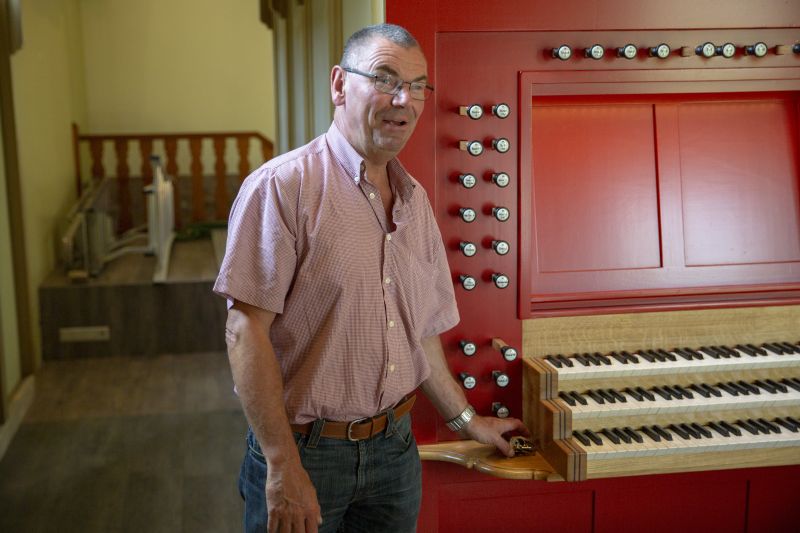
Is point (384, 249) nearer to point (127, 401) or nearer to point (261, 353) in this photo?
point (261, 353)

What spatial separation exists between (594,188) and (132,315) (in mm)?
4285

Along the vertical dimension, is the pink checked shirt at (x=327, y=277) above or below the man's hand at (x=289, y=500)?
above

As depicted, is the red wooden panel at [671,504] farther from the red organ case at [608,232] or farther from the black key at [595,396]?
the black key at [595,396]

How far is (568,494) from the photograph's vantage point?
2.76 meters

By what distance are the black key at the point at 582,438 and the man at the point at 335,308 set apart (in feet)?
1.97

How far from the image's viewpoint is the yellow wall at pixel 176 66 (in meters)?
9.73

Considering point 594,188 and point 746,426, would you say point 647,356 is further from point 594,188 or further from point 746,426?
point 594,188

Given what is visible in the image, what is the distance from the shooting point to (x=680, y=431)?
8.09 feet

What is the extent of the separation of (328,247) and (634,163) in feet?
4.29

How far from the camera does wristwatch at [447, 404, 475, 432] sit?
231 cm

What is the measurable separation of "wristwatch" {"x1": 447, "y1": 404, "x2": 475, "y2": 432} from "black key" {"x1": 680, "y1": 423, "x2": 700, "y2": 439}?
24.9 inches

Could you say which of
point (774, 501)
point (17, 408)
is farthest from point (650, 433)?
point (17, 408)

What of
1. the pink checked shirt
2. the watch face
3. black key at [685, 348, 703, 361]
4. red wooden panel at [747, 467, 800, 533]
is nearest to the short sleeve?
the pink checked shirt

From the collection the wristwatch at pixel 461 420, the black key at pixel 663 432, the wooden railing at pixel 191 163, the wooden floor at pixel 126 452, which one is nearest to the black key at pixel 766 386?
the black key at pixel 663 432
